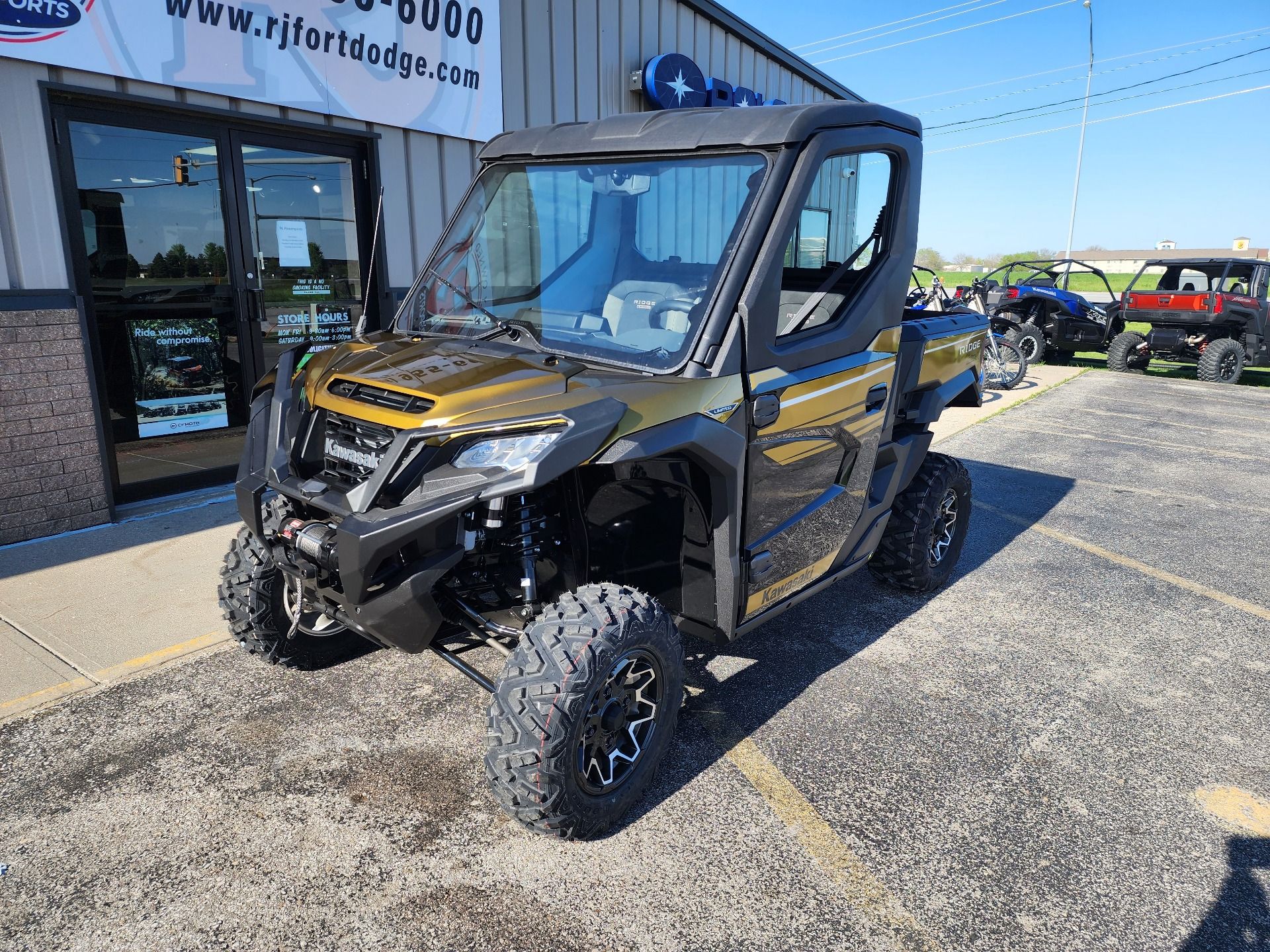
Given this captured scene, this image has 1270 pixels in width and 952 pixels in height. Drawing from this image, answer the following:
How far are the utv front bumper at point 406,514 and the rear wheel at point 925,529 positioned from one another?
8.18ft

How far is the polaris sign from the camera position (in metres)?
9.62

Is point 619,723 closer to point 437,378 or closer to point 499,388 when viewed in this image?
point 499,388

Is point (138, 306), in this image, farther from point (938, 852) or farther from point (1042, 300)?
point (1042, 300)

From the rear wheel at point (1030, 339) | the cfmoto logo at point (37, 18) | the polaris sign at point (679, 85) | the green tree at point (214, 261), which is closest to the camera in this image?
the cfmoto logo at point (37, 18)

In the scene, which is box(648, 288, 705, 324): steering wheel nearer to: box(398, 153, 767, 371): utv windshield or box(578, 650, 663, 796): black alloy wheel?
box(398, 153, 767, 371): utv windshield

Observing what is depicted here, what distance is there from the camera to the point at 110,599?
176 inches

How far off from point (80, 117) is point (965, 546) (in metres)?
6.43

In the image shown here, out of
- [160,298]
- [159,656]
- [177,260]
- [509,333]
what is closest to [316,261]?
[177,260]

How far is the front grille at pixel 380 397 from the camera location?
8.68ft

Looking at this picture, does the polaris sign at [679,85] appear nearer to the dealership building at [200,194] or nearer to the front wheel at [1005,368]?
the dealership building at [200,194]

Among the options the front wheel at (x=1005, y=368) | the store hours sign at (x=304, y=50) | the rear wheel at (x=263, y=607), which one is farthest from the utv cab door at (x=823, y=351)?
the front wheel at (x=1005, y=368)

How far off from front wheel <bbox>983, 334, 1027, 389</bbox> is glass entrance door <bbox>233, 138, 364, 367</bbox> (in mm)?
10398

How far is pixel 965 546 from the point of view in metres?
5.87

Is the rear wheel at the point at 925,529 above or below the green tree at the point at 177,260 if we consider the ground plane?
below
